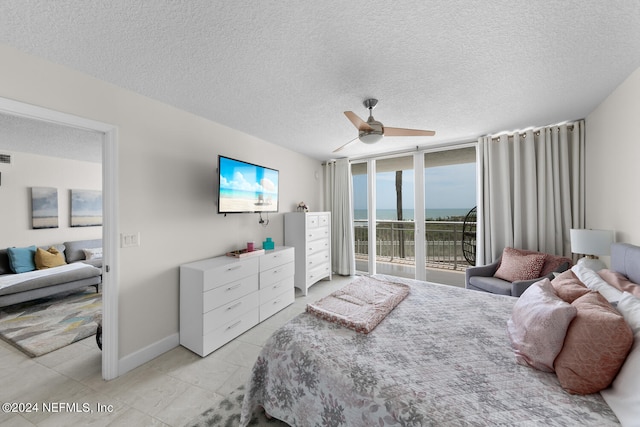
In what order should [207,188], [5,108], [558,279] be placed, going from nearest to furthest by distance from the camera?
[5,108] → [558,279] → [207,188]

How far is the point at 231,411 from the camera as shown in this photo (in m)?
1.65

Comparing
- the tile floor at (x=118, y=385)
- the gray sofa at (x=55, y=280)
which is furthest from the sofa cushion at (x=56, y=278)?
the tile floor at (x=118, y=385)

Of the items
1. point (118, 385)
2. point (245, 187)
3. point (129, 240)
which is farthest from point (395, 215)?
point (118, 385)

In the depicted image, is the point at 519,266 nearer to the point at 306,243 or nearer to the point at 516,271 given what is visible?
the point at 516,271

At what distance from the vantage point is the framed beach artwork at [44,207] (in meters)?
4.11

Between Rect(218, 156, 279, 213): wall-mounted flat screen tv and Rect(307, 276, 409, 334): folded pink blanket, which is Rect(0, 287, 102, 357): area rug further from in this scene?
Rect(307, 276, 409, 334): folded pink blanket

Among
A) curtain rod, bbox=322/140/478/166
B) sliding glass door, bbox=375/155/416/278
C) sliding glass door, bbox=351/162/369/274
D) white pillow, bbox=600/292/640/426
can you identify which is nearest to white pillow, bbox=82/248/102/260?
sliding glass door, bbox=351/162/369/274

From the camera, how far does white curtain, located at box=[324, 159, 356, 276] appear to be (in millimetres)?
4855

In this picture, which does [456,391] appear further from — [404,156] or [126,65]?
[404,156]

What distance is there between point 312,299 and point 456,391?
112 inches

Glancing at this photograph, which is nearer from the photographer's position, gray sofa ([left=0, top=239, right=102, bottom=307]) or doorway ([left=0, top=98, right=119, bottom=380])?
doorway ([left=0, top=98, right=119, bottom=380])

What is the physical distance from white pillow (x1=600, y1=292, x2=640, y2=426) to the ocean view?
3.21 meters

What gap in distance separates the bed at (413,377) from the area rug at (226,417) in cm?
16

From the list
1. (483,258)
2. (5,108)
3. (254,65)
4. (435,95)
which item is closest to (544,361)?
(435,95)
